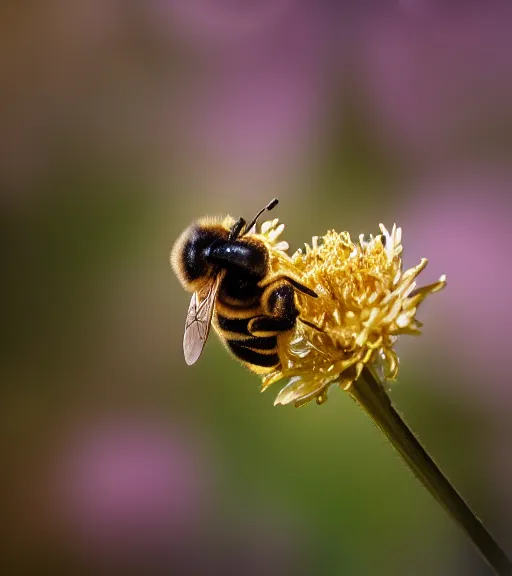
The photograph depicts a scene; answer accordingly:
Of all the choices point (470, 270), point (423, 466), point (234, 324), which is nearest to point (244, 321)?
point (234, 324)

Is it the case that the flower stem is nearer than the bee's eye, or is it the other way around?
the flower stem

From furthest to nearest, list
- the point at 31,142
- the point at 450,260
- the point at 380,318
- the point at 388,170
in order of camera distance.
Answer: the point at 31,142 → the point at 388,170 → the point at 450,260 → the point at 380,318

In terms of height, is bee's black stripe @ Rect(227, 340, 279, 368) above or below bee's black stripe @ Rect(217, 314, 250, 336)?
below

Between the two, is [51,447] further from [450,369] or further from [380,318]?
[380,318]

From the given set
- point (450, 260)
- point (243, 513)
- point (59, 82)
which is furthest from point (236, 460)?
point (59, 82)

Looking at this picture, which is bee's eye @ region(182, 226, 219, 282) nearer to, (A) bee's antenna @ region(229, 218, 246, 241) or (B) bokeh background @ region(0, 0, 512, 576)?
(A) bee's antenna @ region(229, 218, 246, 241)

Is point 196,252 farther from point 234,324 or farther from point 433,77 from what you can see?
point 433,77

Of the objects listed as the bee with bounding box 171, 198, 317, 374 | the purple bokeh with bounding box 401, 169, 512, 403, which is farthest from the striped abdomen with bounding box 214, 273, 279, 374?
the purple bokeh with bounding box 401, 169, 512, 403
